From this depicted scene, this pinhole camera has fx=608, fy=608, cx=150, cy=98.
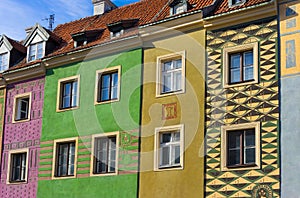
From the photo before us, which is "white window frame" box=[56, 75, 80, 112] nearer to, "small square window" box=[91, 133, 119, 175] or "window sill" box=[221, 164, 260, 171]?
"small square window" box=[91, 133, 119, 175]

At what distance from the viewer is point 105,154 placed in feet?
82.9

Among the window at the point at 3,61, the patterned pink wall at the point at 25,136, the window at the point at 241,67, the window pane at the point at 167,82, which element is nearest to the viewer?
the window at the point at 241,67

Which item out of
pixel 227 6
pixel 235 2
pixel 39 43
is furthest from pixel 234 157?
pixel 39 43

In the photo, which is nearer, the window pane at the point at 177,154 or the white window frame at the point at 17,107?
the window pane at the point at 177,154

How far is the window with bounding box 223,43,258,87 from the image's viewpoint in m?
21.5

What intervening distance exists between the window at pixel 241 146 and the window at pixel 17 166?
36.1 ft

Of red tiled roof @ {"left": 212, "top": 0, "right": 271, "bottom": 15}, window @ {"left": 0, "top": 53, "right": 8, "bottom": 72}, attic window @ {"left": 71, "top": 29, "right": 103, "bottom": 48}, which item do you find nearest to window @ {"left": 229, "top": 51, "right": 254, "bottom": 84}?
red tiled roof @ {"left": 212, "top": 0, "right": 271, "bottom": 15}

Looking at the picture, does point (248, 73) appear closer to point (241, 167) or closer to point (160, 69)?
point (241, 167)

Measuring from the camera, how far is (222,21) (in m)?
22.6

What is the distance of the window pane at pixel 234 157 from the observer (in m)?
21.1

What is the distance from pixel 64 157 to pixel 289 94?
1099 centimetres

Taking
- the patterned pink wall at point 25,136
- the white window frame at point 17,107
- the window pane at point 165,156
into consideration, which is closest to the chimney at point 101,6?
the patterned pink wall at point 25,136

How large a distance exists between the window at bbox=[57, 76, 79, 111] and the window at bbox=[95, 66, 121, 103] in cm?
137

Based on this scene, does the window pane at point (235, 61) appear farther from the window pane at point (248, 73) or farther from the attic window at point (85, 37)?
the attic window at point (85, 37)
